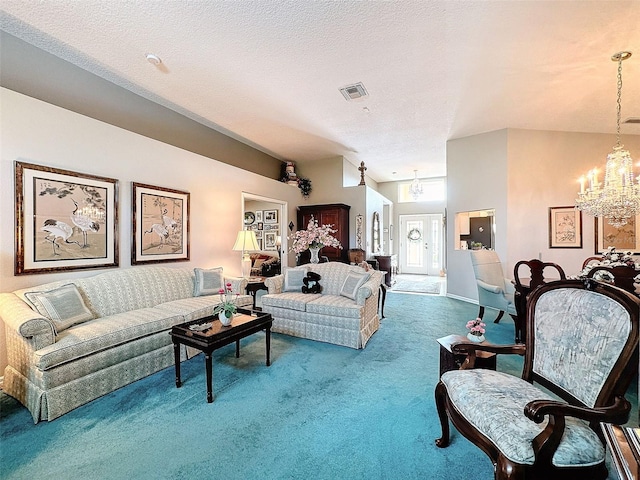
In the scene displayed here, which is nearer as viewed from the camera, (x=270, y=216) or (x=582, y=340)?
(x=582, y=340)

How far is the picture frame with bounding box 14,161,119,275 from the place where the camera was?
254cm

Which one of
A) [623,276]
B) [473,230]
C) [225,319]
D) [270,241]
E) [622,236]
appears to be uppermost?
[473,230]

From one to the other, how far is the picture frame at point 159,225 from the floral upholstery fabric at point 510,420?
3.72 m

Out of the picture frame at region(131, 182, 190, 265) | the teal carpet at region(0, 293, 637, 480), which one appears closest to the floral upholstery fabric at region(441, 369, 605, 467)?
the teal carpet at region(0, 293, 637, 480)

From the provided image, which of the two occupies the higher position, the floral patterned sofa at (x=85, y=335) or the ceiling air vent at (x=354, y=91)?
the ceiling air vent at (x=354, y=91)

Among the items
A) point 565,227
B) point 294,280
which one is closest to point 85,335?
point 294,280

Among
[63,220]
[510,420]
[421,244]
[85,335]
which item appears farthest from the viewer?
[421,244]

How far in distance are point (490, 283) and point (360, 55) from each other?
3.38 m

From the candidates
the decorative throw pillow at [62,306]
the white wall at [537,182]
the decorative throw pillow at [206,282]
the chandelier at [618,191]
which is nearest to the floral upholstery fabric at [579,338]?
the chandelier at [618,191]

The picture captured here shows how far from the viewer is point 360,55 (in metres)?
2.88

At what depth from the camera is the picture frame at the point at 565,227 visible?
4832 millimetres

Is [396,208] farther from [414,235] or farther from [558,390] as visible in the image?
[558,390]

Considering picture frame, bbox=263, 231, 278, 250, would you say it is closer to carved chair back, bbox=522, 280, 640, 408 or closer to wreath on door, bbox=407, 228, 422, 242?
wreath on door, bbox=407, 228, 422, 242

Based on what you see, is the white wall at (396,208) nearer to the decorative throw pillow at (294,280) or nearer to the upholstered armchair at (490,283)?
the upholstered armchair at (490,283)
